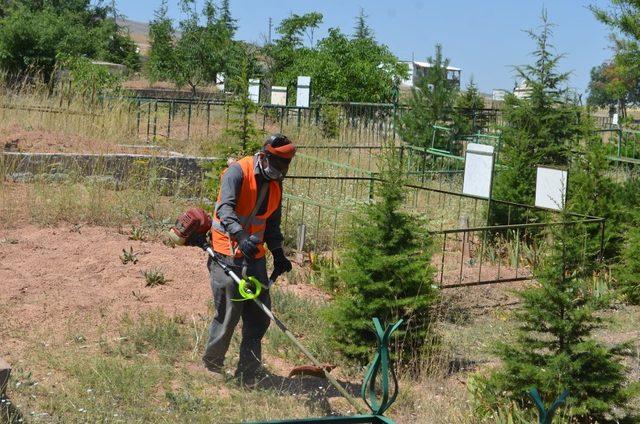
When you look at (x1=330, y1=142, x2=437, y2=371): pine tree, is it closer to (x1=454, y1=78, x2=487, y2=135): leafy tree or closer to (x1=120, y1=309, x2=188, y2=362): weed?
(x1=120, y1=309, x2=188, y2=362): weed

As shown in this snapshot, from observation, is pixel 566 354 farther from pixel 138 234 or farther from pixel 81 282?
pixel 138 234

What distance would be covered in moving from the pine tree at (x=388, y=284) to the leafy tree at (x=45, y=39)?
16.1 m

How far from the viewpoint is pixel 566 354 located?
5.40 metres

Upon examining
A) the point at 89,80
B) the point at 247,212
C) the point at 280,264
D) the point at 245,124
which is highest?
the point at 89,80

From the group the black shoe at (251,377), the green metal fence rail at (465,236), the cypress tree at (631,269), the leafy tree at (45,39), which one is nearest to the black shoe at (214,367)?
the black shoe at (251,377)

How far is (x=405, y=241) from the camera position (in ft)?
22.4

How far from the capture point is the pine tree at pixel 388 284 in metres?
6.66

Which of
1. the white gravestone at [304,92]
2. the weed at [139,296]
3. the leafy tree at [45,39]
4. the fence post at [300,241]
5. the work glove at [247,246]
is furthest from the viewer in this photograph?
the leafy tree at [45,39]

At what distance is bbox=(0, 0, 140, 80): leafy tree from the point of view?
29.0 metres

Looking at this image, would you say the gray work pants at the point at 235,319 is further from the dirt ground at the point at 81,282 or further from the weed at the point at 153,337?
the dirt ground at the point at 81,282

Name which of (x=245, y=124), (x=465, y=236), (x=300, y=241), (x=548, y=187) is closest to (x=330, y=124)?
(x=465, y=236)

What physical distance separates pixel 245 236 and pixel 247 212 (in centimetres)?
19

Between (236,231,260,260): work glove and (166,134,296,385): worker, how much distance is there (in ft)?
0.04

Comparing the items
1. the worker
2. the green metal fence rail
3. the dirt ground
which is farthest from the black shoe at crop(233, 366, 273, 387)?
the green metal fence rail
